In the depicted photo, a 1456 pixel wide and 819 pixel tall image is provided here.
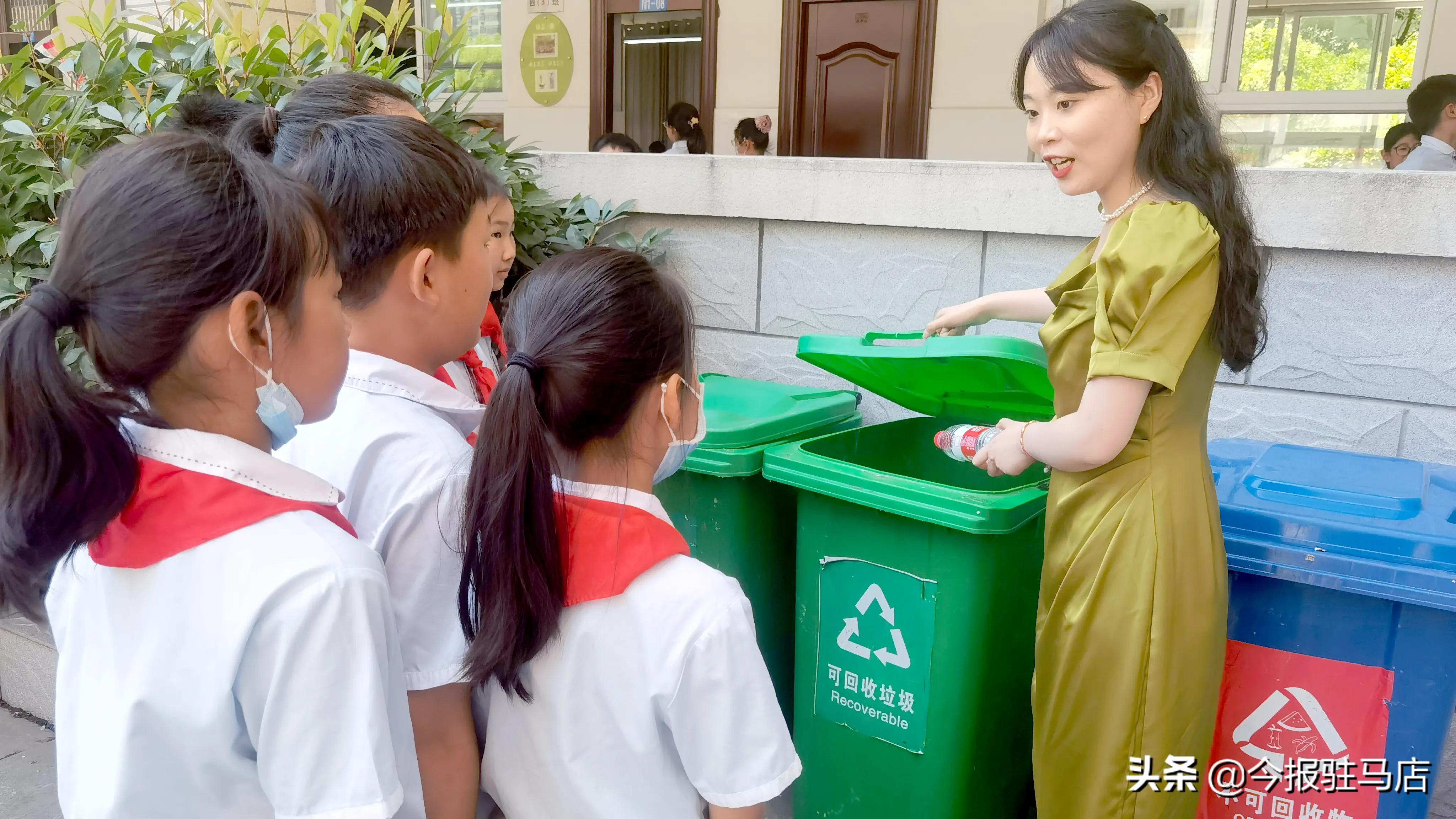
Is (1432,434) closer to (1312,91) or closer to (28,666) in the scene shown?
(28,666)

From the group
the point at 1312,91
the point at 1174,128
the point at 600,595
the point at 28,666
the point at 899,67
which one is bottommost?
the point at 28,666

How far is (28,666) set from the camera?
8.87ft

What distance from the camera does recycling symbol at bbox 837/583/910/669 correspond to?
170 cm

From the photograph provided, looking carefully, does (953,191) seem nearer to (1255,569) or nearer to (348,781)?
(1255,569)

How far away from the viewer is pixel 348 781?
0.91 metres

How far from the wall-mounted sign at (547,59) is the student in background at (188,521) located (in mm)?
7023

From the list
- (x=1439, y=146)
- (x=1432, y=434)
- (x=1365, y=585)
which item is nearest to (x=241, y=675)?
(x=1365, y=585)

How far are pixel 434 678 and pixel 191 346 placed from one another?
49 cm

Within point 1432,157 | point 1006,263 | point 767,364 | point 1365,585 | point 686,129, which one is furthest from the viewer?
point 686,129

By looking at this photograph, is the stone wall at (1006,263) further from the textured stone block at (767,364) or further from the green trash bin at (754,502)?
the green trash bin at (754,502)

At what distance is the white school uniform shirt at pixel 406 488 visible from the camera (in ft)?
3.90

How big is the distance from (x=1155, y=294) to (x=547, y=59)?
23.1 feet

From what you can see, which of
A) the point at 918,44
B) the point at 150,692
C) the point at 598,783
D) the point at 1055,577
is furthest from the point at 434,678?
the point at 918,44

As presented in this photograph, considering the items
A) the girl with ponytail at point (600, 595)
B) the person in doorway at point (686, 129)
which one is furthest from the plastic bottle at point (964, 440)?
the person in doorway at point (686, 129)
